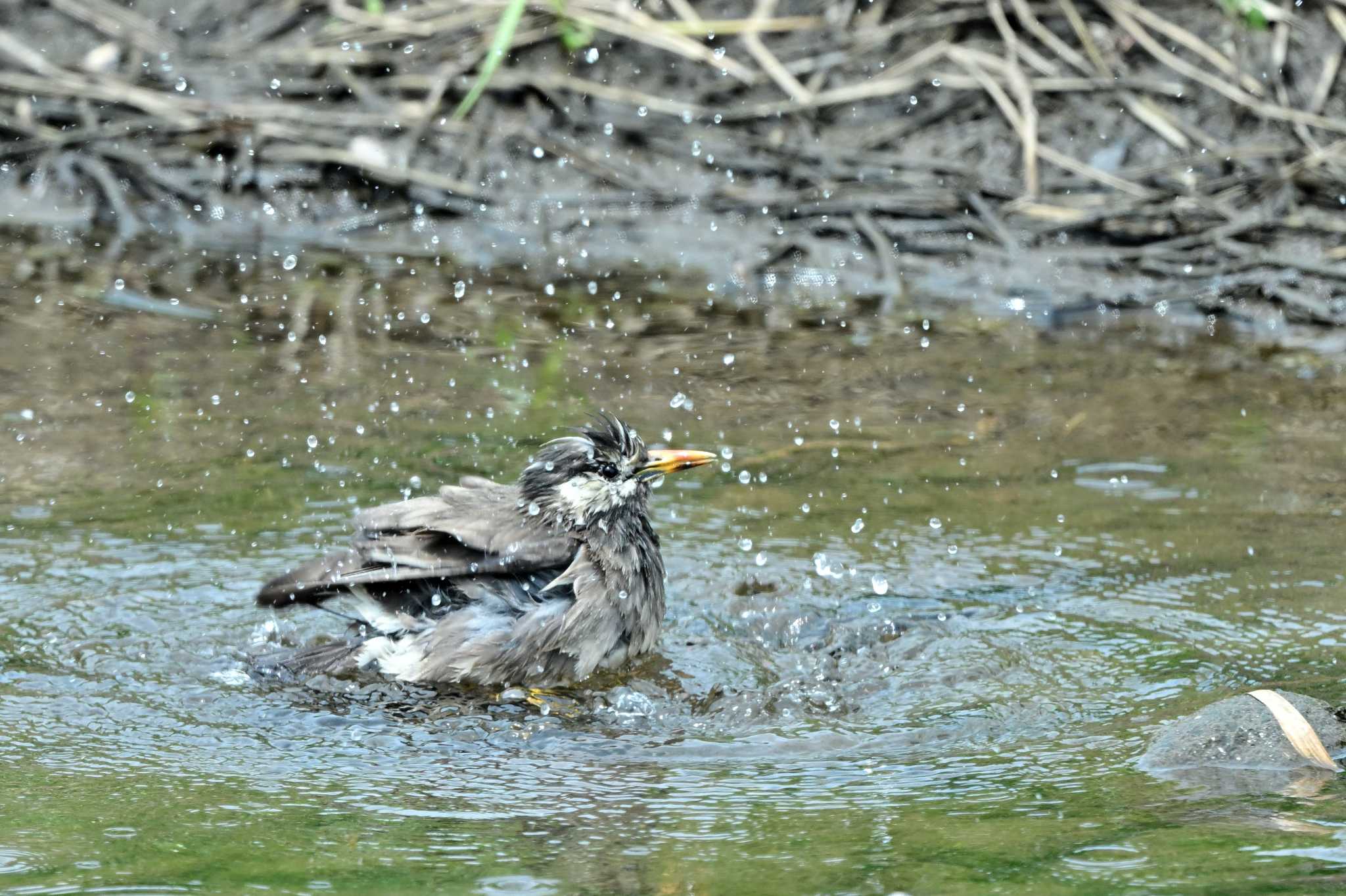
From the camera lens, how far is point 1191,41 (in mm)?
9578

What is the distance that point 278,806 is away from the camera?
4.04 m

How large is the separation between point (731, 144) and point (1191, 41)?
2497mm

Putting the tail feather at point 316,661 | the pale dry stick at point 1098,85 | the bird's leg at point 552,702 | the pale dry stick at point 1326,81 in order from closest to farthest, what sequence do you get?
1. the bird's leg at point 552,702
2. the tail feather at point 316,661
3. the pale dry stick at point 1326,81
4. the pale dry stick at point 1098,85

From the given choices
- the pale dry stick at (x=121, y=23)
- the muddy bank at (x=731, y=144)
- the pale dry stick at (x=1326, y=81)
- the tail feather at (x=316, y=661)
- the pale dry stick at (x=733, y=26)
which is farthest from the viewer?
the pale dry stick at (x=121, y=23)

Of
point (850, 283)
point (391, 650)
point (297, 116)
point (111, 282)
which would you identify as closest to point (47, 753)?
point (391, 650)

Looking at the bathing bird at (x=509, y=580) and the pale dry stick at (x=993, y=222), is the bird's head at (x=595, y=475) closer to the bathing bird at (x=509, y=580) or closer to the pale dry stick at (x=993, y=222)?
the bathing bird at (x=509, y=580)

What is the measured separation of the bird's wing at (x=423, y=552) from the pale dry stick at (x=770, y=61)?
4888 mm

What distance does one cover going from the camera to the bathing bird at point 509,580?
17.1 ft

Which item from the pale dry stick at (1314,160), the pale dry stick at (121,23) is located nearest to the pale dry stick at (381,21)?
the pale dry stick at (121,23)

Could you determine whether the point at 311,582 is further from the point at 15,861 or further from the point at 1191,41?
the point at 1191,41

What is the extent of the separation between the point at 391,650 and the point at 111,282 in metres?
4.11

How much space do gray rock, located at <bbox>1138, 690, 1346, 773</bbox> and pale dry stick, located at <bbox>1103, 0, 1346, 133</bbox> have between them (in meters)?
5.39

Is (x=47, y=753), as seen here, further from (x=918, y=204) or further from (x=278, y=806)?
(x=918, y=204)

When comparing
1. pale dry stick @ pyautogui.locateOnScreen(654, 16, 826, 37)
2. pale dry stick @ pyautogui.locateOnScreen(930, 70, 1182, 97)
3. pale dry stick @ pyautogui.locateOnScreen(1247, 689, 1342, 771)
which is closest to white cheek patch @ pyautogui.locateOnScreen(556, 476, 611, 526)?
pale dry stick @ pyautogui.locateOnScreen(1247, 689, 1342, 771)
